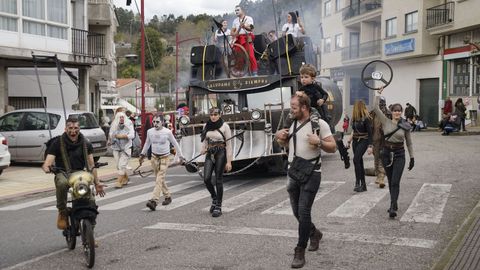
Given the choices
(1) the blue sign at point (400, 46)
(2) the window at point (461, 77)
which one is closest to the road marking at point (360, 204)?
(2) the window at point (461, 77)

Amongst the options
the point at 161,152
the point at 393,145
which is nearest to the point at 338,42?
the point at 161,152

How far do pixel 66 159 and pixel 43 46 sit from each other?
15207mm

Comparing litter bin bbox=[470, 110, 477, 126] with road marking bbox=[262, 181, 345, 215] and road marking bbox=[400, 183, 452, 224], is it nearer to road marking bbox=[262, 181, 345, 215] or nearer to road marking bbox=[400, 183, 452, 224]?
road marking bbox=[400, 183, 452, 224]

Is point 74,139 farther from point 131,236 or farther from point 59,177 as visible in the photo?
point 131,236

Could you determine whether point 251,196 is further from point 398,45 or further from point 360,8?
point 360,8

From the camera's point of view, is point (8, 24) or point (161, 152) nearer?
point (161, 152)

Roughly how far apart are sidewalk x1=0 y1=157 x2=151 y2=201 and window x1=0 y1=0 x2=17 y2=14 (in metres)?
5.67

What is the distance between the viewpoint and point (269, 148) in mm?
12414

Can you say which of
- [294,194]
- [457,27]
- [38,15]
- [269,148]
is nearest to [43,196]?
[269,148]

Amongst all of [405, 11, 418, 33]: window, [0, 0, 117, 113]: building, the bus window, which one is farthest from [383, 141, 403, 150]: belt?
[405, 11, 418, 33]: window

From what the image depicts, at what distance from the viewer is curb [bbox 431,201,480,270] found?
18.8ft

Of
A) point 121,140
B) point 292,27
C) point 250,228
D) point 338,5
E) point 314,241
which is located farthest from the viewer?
point 338,5

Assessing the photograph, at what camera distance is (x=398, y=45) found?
3684 cm

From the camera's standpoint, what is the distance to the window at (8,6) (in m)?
19.2
